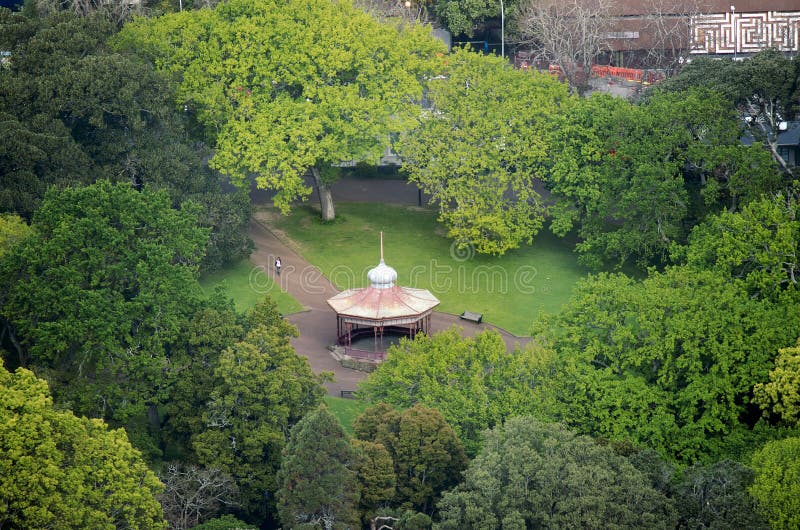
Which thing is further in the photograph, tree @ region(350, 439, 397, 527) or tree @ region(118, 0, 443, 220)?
tree @ region(118, 0, 443, 220)

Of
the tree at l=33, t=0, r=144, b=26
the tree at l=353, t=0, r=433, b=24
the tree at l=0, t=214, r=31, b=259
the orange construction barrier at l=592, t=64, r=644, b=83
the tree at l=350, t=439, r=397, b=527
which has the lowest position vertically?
the tree at l=350, t=439, r=397, b=527

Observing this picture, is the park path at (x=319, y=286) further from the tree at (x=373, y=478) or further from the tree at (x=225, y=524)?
the tree at (x=225, y=524)

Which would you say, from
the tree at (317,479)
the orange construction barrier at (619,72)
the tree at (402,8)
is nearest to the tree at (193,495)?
the tree at (317,479)

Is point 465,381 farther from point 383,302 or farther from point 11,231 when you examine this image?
point 11,231

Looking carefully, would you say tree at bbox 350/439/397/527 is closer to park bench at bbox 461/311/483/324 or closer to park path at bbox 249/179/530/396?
park path at bbox 249/179/530/396

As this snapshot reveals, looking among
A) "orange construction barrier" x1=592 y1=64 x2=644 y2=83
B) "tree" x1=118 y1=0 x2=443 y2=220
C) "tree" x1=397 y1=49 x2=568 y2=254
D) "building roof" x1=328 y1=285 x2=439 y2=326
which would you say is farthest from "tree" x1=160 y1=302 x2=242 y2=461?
"orange construction barrier" x1=592 y1=64 x2=644 y2=83

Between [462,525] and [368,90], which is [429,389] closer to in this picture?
[462,525]

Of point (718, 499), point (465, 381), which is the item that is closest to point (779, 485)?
point (718, 499)
